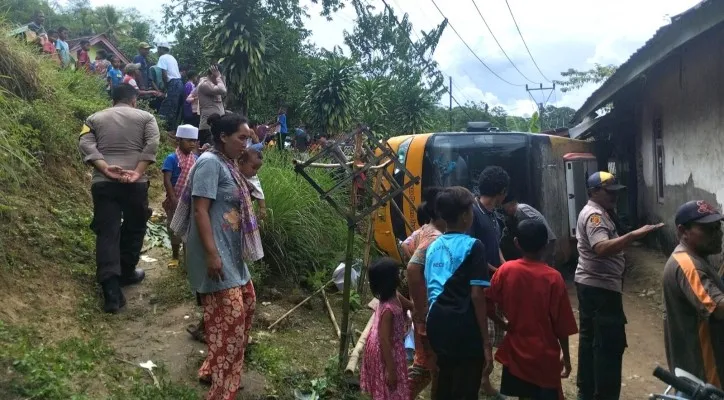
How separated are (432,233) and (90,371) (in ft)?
7.05

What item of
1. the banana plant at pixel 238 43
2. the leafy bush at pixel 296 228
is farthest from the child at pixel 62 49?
the leafy bush at pixel 296 228

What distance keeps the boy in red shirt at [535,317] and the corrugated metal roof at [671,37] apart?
10.8 ft

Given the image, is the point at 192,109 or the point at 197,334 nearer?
the point at 197,334

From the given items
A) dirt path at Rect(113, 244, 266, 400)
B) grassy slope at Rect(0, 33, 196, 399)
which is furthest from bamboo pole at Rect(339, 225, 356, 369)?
grassy slope at Rect(0, 33, 196, 399)

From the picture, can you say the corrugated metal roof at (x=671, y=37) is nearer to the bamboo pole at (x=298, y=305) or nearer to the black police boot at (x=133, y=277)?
the bamboo pole at (x=298, y=305)

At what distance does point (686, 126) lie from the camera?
810 cm

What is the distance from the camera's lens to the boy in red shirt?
297 cm

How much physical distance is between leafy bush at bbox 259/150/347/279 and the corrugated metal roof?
13.1 ft

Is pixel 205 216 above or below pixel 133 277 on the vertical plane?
above

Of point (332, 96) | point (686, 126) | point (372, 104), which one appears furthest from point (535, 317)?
point (372, 104)

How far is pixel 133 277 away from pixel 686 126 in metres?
7.21

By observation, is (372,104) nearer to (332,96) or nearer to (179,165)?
(332,96)

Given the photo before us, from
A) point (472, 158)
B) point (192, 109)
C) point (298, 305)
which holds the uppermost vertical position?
point (192, 109)

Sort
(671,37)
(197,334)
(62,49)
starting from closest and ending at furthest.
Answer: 1. (197,334)
2. (671,37)
3. (62,49)
